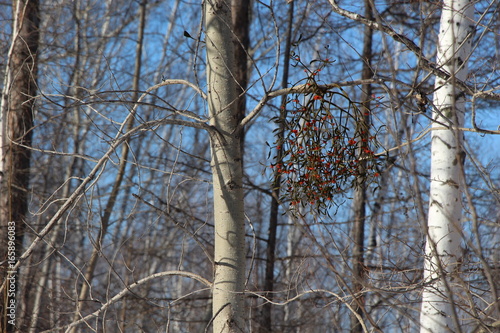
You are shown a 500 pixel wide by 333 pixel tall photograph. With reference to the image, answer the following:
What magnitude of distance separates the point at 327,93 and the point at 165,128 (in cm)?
1100

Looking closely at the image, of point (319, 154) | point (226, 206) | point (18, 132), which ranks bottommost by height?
point (226, 206)

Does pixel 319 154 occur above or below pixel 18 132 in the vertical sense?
below

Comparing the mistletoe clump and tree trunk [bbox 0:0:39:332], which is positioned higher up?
tree trunk [bbox 0:0:39:332]

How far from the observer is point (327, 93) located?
2.43 metres

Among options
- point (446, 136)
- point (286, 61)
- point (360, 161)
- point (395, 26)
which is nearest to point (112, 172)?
point (286, 61)

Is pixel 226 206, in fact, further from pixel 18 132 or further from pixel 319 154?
pixel 18 132

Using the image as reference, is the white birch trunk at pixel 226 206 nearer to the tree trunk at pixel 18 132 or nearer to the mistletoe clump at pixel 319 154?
the mistletoe clump at pixel 319 154

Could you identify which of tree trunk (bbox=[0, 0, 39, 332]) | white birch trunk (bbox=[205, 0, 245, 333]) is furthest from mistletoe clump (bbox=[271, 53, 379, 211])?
tree trunk (bbox=[0, 0, 39, 332])

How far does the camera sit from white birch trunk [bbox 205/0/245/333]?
240 cm

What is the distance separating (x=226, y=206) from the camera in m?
2.43

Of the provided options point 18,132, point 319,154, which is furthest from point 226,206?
point 18,132

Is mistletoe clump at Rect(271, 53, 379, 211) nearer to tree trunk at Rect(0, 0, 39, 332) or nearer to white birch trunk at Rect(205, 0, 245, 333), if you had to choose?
white birch trunk at Rect(205, 0, 245, 333)

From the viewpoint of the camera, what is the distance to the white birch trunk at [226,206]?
2.40 m

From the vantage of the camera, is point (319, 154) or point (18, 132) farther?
point (18, 132)
